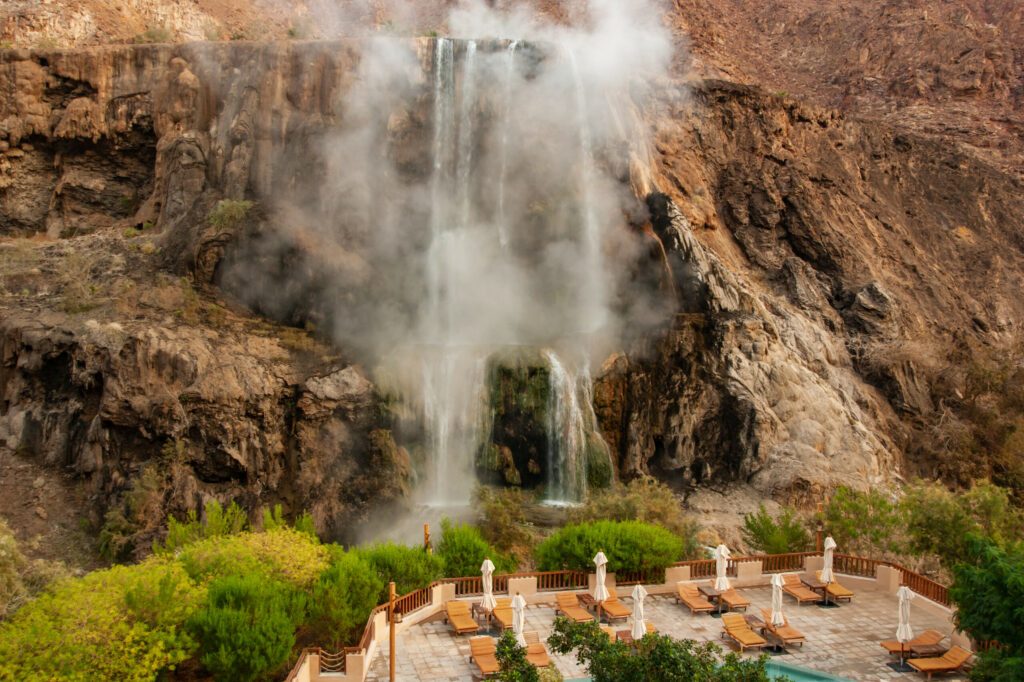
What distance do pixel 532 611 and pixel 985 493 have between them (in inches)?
405

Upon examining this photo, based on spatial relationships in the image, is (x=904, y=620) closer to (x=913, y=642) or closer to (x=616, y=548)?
(x=913, y=642)

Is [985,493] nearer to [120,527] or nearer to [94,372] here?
[120,527]

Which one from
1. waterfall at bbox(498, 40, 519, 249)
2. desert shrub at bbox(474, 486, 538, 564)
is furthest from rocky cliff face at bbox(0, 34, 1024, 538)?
desert shrub at bbox(474, 486, 538, 564)

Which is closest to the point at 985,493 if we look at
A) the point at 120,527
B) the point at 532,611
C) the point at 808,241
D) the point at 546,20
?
the point at 532,611

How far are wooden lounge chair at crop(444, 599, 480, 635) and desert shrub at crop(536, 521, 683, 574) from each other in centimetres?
254

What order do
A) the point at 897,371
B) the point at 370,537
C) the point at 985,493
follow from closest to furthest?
1. the point at 985,493
2. the point at 370,537
3. the point at 897,371

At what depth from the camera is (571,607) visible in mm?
18250

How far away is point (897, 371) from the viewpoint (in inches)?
1315

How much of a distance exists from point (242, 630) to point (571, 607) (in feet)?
21.9

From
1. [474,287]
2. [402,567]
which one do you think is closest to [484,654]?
[402,567]

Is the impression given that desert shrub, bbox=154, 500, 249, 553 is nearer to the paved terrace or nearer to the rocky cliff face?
the rocky cliff face

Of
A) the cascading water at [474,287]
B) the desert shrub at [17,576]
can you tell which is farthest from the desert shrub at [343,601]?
the cascading water at [474,287]

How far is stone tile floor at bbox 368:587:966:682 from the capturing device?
615 inches

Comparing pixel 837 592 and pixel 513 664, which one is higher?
pixel 513 664
